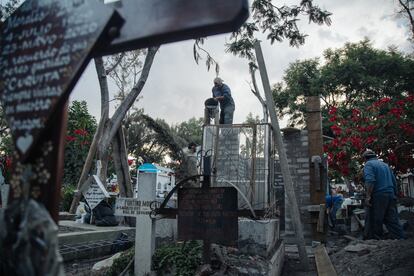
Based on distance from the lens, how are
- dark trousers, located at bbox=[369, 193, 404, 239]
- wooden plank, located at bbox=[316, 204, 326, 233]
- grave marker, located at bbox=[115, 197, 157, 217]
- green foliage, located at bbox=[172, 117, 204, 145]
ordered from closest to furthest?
1. grave marker, located at bbox=[115, 197, 157, 217]
2. dark trousers, located at bbox=[369, 193, 404, 239]
3. wooden plank, located at bbox=[316, 204, 326, 233]
4. green foliage, located at bbox=[172, 117, 204, 145]

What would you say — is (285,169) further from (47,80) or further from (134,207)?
(47,80)

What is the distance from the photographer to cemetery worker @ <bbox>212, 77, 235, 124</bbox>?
9.24 metres

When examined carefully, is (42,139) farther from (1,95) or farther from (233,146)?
(233,146)

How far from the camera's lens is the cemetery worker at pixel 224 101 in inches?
364

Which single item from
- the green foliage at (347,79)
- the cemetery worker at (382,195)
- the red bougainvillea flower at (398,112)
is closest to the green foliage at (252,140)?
the cemetery worker at (382,195)

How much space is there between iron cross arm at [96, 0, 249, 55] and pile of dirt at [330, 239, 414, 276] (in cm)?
402

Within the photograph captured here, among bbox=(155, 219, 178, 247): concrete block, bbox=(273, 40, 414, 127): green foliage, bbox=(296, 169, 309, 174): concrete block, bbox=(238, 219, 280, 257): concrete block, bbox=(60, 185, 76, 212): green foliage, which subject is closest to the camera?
bbox=(238, 219, 280, 257): concrete block

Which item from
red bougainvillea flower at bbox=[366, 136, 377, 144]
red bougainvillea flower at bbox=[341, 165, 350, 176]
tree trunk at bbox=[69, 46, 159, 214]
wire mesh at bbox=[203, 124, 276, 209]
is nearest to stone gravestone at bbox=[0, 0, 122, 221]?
wire mesh at bbox=[203, 124, 276, 209]

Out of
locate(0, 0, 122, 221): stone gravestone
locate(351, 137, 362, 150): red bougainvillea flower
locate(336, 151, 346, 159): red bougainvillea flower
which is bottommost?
locate(0, 0, 122, 221): stone gravestone

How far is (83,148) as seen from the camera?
15.9m

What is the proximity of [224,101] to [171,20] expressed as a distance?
24.3ft

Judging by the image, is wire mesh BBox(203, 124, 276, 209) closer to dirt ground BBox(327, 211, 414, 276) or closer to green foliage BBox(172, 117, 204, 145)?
dirt ground BBox(327, 211, 414, 276)

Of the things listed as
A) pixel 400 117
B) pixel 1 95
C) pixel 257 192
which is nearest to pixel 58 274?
pixel 1 95

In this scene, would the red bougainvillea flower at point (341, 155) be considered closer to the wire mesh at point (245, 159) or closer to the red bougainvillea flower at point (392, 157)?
the red bougainvillea flower at point (392, 157)
